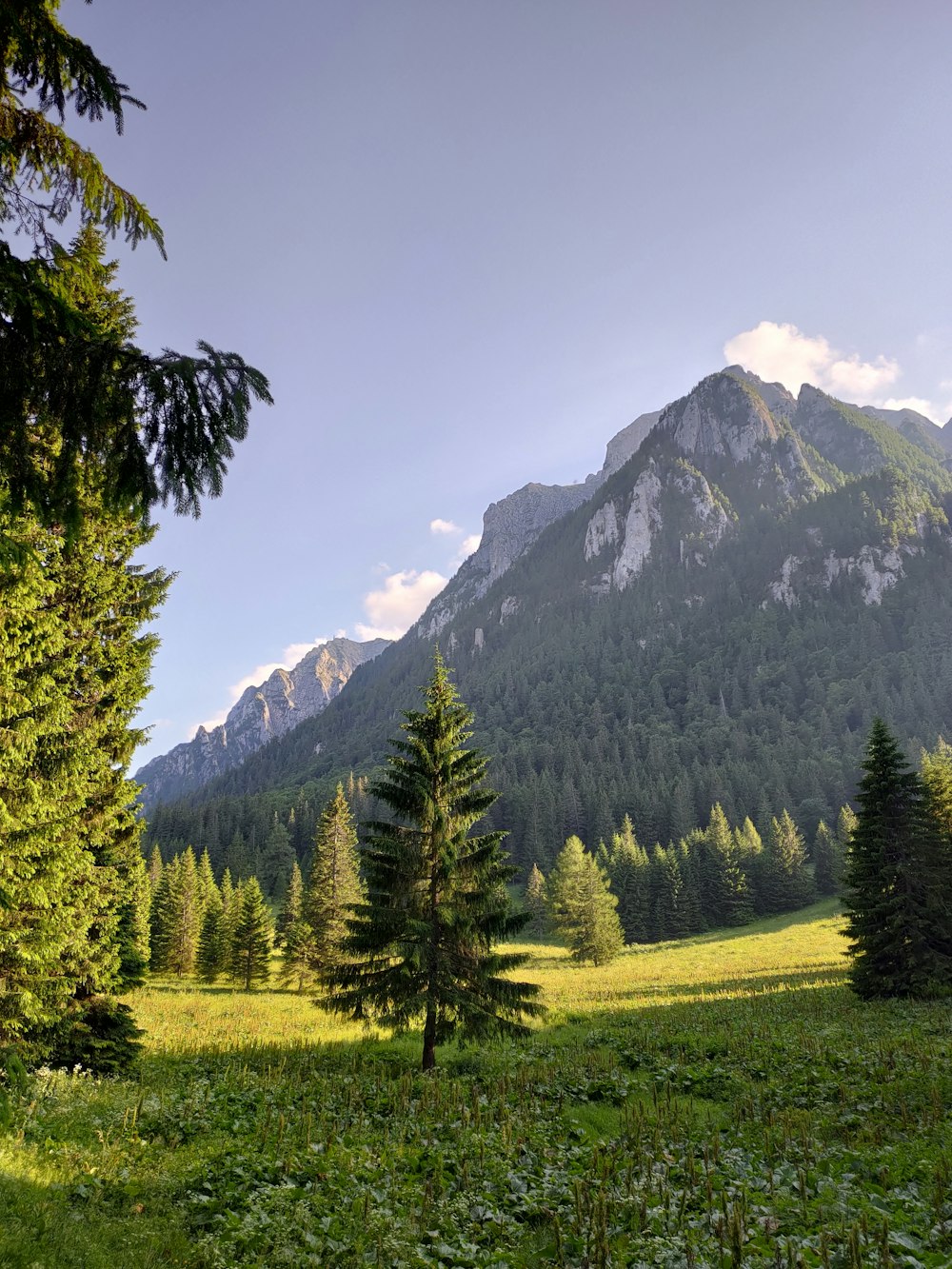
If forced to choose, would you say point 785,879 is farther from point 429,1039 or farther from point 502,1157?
point 502,1157

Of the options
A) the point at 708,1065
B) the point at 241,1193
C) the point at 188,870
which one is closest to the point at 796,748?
the point at 188,870

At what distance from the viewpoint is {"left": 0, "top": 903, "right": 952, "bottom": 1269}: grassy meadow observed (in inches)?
232

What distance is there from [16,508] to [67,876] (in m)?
10.1

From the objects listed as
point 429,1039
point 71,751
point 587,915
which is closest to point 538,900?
point 587,915

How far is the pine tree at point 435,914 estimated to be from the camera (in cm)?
1491

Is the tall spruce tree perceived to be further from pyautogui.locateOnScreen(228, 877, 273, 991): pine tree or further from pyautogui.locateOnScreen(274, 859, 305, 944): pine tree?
pyautogui.locateOnScreen(274, 859, 305, 944): pine tree

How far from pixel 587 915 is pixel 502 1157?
49.0 m

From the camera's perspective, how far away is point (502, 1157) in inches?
336

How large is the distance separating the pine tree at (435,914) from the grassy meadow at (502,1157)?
1.40 meters

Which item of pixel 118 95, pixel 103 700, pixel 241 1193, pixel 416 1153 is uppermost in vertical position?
pixel 118 95

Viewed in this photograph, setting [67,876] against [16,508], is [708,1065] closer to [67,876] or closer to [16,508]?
[67,876]

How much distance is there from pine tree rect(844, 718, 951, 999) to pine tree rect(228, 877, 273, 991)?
1402 inches

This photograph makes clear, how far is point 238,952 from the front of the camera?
141 feet

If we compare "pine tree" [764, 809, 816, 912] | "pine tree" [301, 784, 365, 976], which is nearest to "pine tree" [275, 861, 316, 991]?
"pine tree" [301, 784, 365, 976]
